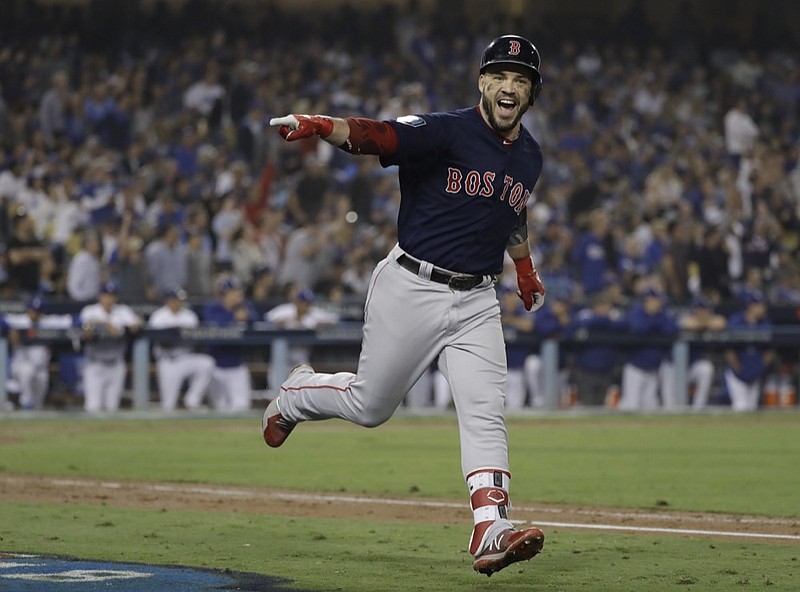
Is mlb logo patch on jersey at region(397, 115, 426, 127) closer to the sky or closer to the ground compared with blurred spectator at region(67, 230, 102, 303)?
closer to the sky

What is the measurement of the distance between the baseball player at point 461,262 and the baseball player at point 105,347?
1107 centimetres

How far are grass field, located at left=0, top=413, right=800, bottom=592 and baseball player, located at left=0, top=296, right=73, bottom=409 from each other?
110cm

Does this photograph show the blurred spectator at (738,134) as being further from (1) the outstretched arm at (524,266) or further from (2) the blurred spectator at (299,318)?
(1) the outstretched arm at (524,266)

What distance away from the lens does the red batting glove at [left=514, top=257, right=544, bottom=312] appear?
Result: 21.3 feet

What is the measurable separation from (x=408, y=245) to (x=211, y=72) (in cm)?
1656

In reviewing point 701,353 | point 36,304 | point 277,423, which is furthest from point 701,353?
point 277,423

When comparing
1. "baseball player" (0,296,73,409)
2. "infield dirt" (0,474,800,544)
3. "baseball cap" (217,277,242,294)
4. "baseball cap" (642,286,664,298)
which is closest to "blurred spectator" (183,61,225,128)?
"baseball cap" (217,277,242,294)

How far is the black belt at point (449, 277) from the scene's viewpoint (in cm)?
572

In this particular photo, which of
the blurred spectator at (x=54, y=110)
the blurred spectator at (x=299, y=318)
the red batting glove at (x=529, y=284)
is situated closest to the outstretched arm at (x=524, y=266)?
the red batting glove at (x=529, y=284)

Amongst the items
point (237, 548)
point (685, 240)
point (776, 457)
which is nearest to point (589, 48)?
point (685, 240)

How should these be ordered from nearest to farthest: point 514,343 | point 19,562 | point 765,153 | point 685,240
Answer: point 19,562
point 514,343
point 685,240
point 765,153

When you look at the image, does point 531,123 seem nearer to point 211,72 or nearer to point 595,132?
point 595,132

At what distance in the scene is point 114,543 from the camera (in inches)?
258

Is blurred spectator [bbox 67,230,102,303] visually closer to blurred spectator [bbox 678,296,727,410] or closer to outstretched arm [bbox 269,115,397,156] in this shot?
blurred spectator [bbox 678,296,727,410]
